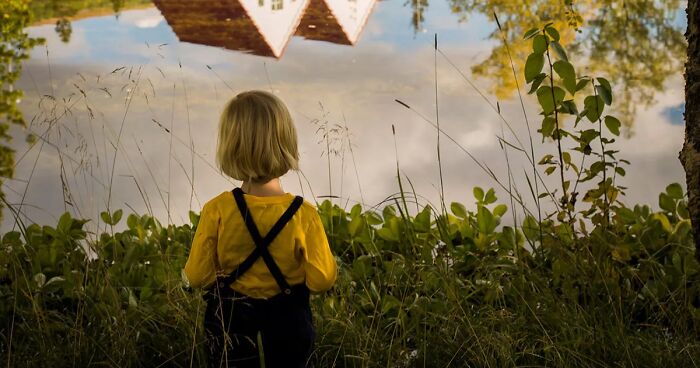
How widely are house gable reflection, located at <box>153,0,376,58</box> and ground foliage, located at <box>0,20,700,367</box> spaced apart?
551 centimetres

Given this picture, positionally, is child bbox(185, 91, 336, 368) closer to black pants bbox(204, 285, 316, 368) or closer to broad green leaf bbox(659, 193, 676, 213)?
black pants bbox(204, 285, 316, 368)

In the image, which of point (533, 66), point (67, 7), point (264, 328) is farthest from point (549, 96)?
point (67, 7)

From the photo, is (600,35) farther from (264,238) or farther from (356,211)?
(264,238)

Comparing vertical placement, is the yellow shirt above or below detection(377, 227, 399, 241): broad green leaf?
above

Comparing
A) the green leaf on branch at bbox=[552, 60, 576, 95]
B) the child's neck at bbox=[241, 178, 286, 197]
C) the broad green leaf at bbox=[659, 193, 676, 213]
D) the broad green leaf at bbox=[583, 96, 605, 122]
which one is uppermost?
the green leaf on branch at bbox=[552, 60, 576, 95]

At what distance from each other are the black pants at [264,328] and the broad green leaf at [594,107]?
1.21 meters

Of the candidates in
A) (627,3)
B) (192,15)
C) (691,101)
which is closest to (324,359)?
(691,101)

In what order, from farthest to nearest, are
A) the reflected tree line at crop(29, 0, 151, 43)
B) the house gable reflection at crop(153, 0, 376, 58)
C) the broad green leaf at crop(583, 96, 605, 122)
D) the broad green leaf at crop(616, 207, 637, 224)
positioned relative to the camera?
the reflected tree line at crop(29, 0, 151, 43) < the house gable reflection at crop(153, 0, 376, 58) < the broad green leaf at crop(616, 207, 637, 224) < the broad green leaf at crop(583, 96, 605, 122)

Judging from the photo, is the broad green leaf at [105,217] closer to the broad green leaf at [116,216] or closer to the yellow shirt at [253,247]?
the broad green leaf at [116,216]

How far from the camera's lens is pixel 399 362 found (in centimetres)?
285

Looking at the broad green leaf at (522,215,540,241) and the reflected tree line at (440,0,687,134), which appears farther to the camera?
the reflected tree line at (440,0,687,134)

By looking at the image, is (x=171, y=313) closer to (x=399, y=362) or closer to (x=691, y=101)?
(x=399, y=362)

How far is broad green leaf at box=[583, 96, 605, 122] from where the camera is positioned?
3.05 meters

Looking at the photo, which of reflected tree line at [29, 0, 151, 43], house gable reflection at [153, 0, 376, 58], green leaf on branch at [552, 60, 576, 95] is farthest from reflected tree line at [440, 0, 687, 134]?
reflected tree line at [29, 0, 151, 43]
